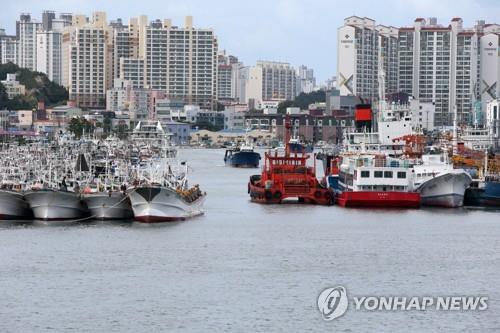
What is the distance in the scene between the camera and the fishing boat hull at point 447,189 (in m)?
53.4

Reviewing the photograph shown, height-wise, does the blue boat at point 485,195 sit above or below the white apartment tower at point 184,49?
below

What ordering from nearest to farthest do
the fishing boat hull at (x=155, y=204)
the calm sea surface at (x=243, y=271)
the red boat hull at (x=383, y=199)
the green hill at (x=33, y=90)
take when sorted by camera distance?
the calm sea surface at (x=243, y=271) → the fishing boat hull at (x=155, y=204) → the red boat hull at (x=383, y=199) → the green hill at (x=33, y=90)

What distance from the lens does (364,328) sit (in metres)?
28.3

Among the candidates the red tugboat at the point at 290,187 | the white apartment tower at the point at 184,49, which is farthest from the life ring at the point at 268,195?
the white apartment tower at the point at 184,49

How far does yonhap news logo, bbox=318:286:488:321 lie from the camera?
30.0 meters

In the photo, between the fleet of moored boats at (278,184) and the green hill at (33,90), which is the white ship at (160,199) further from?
the green hill at (33,90)

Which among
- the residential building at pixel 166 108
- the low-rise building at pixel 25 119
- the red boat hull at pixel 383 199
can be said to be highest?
the residential building at pixel 166 108

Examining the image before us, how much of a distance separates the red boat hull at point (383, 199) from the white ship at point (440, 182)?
59.6 inches

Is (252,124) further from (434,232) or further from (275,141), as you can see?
(434,232)

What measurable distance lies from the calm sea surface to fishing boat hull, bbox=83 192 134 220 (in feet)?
3.54

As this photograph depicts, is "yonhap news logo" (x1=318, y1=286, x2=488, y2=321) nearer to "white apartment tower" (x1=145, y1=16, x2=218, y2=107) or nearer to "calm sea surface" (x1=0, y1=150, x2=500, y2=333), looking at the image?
"calm sea surface" (x1=0, y1=150, x2=500, y2=333)

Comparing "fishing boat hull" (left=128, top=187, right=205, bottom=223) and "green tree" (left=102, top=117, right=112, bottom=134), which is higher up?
"green tree" (left=102, top=117, right=112, bottom=134)

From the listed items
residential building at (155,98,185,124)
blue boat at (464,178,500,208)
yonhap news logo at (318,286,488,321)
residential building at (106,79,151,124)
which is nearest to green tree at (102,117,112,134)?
residential building at (106,79,151,124)

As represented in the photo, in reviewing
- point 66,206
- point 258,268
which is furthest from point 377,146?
point 258,268
